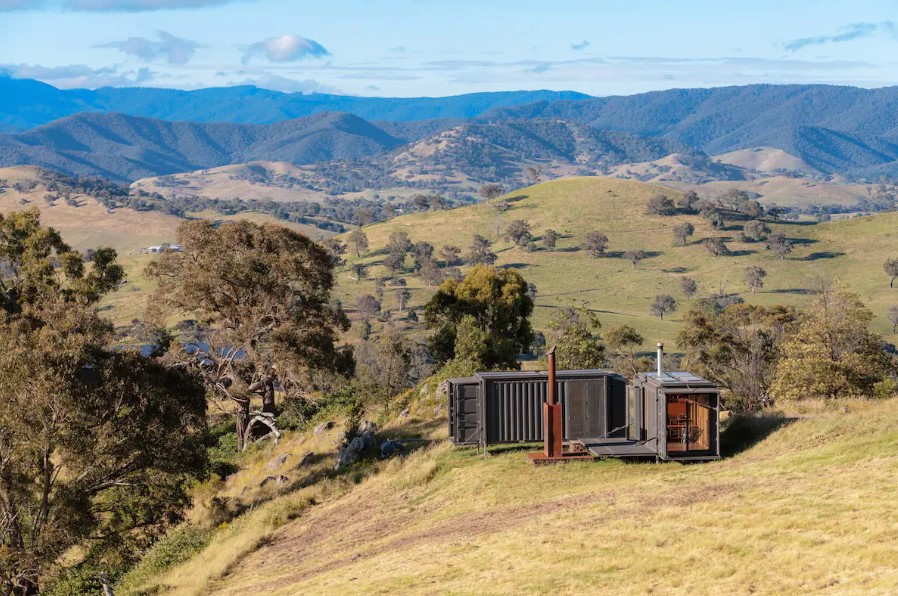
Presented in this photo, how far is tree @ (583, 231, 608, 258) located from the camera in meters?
139

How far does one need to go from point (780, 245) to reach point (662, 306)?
36976 millimetres

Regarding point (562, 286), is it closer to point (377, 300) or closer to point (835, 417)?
point (377, 300)

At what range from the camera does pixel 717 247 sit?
136 meters

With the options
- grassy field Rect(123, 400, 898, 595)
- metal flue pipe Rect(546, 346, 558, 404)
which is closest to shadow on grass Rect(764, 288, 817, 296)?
grassy field Rect(123, 400, 898, 595)

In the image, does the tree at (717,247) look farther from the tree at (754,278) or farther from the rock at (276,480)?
the rock at (276,480)

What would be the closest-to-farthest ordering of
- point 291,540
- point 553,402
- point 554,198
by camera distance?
point 291,540
point 553,402
point 554,198

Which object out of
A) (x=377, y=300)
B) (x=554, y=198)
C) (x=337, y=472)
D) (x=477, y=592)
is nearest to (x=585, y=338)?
(x=337, y=472)

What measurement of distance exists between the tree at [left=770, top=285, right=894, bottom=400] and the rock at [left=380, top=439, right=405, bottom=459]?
1754 centimetres

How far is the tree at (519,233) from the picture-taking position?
147 metres

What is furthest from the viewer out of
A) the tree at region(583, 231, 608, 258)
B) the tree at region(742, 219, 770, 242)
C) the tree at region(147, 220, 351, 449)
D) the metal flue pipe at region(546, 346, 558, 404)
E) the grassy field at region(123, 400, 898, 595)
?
the tree at region(742, 219, 770, 242)

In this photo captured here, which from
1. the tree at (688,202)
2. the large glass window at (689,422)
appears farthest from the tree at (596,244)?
the large glass window at (689,422)

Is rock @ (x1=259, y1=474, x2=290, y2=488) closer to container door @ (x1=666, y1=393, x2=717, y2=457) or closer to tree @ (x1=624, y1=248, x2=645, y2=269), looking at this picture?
container door @ (x1=666, y1=393, x2=717, y2=457)

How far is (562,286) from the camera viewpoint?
408ft

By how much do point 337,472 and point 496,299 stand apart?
26.0m
